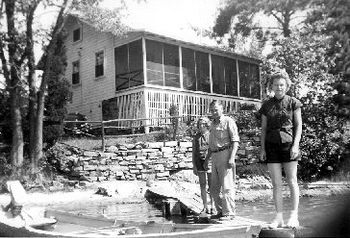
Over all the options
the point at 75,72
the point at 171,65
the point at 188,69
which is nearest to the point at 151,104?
the point at 171,65

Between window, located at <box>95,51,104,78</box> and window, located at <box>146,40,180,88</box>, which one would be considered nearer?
window, located at <box>146,40,180,88</box>

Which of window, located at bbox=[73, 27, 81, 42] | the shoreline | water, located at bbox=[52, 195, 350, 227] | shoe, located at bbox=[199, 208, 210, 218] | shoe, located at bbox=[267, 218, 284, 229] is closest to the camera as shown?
shoe, located at bbox=[267, 218, 284, 229]

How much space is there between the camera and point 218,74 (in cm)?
2859

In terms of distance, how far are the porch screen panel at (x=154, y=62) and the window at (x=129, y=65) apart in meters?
0.46

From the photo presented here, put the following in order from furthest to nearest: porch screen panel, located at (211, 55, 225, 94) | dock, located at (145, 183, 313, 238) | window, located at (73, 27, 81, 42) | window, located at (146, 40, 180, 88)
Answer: window, located at (73, 27, 81, 42) → porch screen panel, located at (211, 55, 225, 94) → window, located at (146, 40, 180, 88) → dock, located at (145, 183, 313, 238)

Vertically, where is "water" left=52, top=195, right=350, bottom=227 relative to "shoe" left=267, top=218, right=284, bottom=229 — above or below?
below

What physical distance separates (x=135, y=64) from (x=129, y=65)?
574 mm

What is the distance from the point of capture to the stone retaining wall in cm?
1684

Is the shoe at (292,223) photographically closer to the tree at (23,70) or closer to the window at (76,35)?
the tree at (23,70)

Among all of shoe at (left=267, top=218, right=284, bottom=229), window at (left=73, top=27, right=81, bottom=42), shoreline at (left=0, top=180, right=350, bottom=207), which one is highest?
window at (left=73, top=27, right=81, bottom=42)

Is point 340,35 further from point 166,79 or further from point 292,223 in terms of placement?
point 166,79

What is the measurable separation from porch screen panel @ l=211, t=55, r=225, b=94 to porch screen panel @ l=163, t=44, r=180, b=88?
3.39 metres

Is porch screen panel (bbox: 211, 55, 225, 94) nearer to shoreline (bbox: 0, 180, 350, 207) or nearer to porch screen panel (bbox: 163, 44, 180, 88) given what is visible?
porch screen panel (bbox: 163, 44, 180, 88)

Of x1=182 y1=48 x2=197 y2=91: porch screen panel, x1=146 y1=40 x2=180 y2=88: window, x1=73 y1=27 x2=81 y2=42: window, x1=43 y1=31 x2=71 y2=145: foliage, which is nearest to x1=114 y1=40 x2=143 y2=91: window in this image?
x1=146 y1=40 x2=180 y2=88: window
